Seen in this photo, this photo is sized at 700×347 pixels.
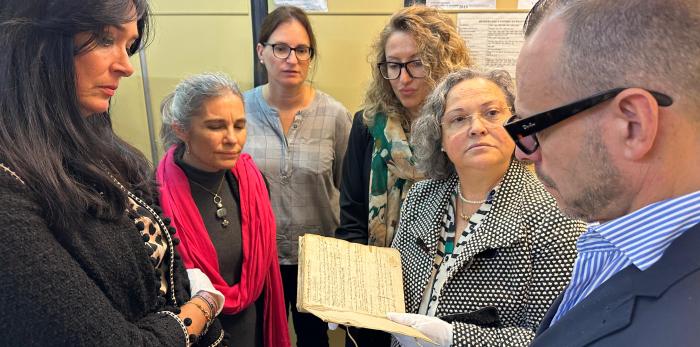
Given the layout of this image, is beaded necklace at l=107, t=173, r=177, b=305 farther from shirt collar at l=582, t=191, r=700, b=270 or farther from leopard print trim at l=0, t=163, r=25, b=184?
shirt collar at l=582, t=191, r=700, b=270

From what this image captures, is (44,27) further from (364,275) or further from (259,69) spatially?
(259,69)

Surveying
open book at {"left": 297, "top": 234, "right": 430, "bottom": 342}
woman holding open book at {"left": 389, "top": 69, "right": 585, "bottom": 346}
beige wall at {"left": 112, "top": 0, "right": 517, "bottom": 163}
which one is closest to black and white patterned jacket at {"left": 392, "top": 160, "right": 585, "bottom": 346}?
woman holding open book at {"left": 389, "top": 69, "right": 585, "bottom": 346}

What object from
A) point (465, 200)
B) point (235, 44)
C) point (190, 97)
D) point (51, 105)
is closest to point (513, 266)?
point (465, 200)

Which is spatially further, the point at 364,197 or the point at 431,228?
the point at 364,197

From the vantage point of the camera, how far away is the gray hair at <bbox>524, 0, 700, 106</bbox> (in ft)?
1.78

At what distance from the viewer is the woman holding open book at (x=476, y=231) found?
3.65 feet

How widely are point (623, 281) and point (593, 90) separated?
25 centimetres

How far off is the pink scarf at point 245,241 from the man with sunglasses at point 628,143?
1.09 meters

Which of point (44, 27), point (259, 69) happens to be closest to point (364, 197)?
point (259, 69)

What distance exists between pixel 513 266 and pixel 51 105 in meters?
1.04

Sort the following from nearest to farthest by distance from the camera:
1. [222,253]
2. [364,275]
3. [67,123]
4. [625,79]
Result: [625,79] → [67,123] → [364,275] → [222,253]

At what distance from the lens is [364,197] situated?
1787 mm

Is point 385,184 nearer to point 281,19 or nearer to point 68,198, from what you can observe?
point 281,19

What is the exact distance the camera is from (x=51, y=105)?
0.79 metres
